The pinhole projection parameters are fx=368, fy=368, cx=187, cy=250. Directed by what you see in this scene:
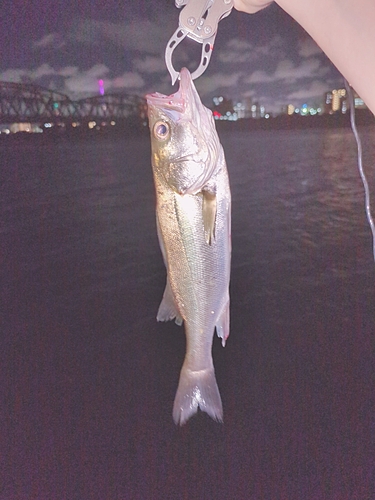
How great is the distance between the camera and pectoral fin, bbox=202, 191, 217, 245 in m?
0.91

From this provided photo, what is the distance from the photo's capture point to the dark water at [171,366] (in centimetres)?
304

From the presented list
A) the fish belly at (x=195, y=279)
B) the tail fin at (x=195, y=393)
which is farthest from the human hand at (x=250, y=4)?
the tail fin at (x=195, y=393)

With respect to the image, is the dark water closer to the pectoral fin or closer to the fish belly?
the fish belly

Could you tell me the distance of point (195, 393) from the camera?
1.15 m

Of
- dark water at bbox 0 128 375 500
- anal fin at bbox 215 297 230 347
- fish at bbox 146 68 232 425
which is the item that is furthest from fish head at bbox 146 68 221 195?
dark water at bbox 0 128 375 500

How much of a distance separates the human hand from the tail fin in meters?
1.00

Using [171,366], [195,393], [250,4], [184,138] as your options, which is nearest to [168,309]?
[195,393]

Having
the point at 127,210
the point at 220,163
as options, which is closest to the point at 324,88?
the point at 127,210

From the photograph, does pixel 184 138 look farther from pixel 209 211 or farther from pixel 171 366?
pixel 171 366

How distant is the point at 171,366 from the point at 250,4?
13.8 ft

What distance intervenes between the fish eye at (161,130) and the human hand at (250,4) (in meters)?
0.34

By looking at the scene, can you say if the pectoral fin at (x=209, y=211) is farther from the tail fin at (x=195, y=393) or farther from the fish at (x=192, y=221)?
the tail fin at (x=195, y=393)

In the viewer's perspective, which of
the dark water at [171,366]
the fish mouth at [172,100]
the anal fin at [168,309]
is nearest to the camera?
the fish mouth at [172,100]

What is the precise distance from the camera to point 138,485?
2975 millimetres
